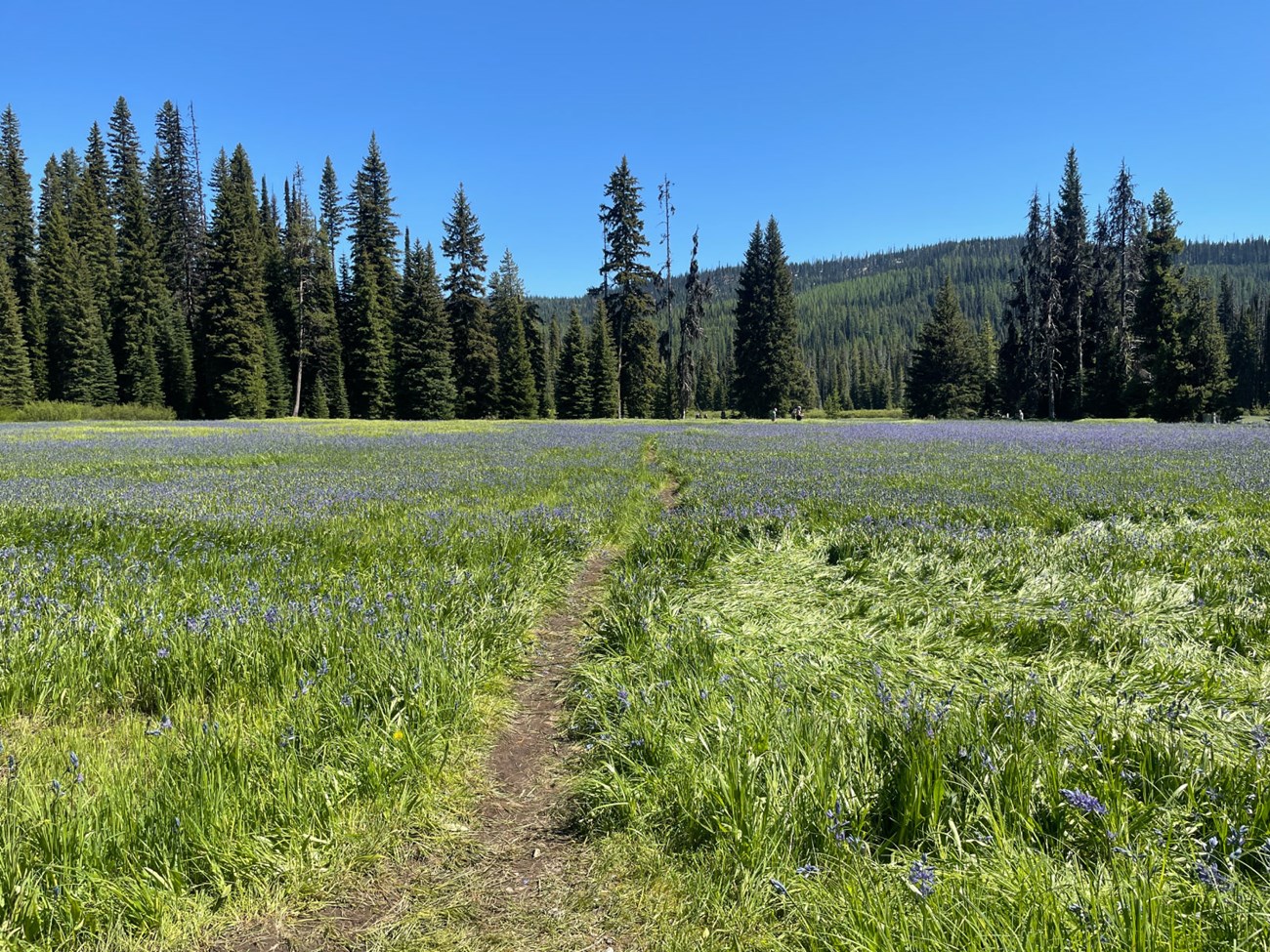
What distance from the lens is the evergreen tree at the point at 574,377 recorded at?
63.5 meters

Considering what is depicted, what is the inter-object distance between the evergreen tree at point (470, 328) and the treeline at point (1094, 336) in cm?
4827

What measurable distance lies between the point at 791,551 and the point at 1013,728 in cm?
457

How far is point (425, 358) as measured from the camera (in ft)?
192

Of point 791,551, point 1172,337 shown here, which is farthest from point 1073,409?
point 791,551

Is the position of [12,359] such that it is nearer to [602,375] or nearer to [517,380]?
[517,380]

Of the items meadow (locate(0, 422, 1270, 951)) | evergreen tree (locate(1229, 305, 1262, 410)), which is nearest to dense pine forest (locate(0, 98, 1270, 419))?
evergreen tree (locate(1229, 305, 1262, 410))

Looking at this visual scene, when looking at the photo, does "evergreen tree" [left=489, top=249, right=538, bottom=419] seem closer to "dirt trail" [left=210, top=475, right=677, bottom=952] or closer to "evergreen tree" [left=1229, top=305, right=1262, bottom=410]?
"dirt trail" [left=210, top=475, right=677, bottom=952]

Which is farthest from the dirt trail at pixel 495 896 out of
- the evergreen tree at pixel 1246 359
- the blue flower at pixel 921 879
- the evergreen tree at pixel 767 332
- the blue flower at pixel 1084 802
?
the evergreen tree at pixel 1246 359

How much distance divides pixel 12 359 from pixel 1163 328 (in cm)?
9210

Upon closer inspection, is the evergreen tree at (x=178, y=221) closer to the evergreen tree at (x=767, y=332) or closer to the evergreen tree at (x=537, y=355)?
the evergreen tree at (x=537, y=355)

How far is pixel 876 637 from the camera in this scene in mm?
4559

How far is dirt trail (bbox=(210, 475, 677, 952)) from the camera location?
2064 millimetres

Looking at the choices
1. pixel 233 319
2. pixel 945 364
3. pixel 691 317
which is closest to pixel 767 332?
pixel 691 317

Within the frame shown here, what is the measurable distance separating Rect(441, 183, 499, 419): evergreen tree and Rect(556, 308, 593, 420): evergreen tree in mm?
7336
